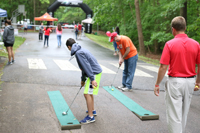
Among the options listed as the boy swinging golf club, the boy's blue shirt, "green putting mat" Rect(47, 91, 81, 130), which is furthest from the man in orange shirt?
the boy's blue shirt

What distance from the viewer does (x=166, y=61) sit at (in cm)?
358

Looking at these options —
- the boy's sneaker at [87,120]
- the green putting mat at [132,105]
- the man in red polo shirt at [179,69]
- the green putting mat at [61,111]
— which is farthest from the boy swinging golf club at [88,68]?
the man in red polo shirt at [179,69]

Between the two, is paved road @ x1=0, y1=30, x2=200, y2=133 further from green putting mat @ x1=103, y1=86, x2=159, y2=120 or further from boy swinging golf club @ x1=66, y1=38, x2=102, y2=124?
boy swinging golf club @ x1=66, y1=38, x2=102, y2=124

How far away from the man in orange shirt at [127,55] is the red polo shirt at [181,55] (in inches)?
141

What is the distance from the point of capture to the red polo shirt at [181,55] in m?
3.53

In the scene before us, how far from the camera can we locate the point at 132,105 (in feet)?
20.6

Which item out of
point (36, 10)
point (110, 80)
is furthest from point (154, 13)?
point (36, 10)

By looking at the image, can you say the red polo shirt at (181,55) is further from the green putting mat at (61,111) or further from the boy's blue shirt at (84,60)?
the green putting mat at (61,111)

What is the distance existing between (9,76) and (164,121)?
5.73 metres

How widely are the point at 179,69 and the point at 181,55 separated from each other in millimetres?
218

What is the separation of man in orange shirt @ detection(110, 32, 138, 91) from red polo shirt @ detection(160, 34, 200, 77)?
3.58 metres

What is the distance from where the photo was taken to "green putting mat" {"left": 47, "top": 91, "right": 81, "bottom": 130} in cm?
461

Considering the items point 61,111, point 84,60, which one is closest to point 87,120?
point 61,111

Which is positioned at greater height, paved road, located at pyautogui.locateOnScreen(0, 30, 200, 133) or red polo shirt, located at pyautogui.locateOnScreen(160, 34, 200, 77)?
red polo shirt, located at pyautogui.locateOnScreen(160, 34, 200, 77)
